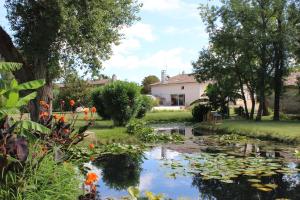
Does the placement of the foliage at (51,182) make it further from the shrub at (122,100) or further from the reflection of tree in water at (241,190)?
the shrub at (122,100)

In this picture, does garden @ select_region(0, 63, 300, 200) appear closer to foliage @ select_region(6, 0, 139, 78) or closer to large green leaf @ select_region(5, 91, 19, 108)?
large green leaf @ select_region(5, 91, 19, 108)

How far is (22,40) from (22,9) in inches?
48.1

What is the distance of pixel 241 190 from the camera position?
9.54 m

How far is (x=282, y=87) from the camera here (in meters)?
31.8

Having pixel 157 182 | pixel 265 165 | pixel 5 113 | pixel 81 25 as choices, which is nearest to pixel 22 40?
pixel 81 25

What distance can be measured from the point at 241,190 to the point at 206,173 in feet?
6.05

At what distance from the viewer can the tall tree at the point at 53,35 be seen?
15953mm

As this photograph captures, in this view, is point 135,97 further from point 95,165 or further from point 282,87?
point 282,87

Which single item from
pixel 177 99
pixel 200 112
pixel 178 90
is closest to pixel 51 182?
pixel 200 112

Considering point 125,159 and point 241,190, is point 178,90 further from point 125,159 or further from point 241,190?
point 241,190

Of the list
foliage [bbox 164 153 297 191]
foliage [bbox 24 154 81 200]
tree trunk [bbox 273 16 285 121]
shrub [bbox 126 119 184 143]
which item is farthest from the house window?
foliage [bbox 24 154 81 200]

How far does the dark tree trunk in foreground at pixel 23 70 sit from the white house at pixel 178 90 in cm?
4699

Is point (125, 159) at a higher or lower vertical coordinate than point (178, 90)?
lower

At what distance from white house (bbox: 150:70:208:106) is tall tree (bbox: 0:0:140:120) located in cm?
4588
